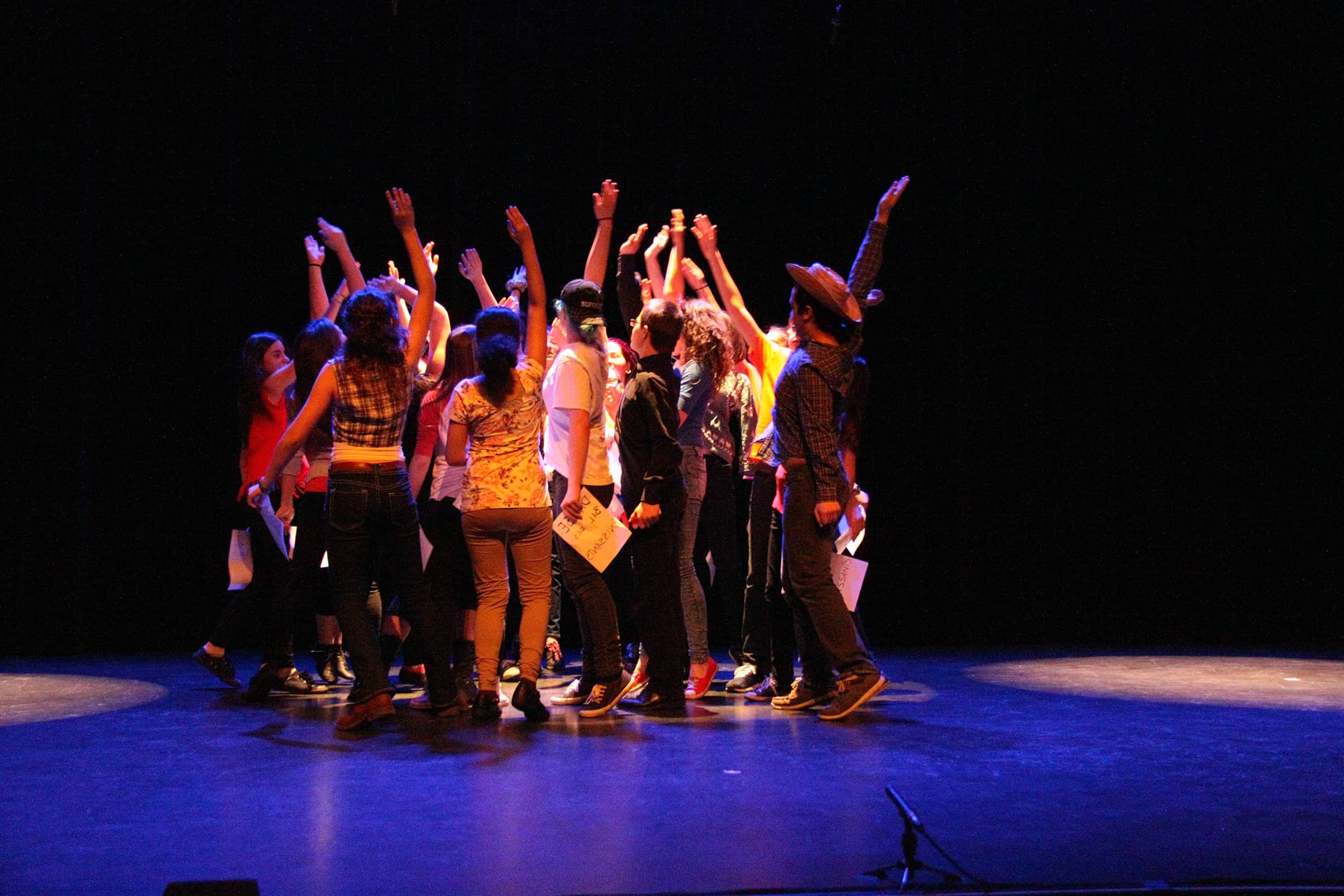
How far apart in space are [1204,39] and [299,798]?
6491 millimetres

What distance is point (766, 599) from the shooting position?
4.62 metres

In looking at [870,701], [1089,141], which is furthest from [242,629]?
[1089,141]

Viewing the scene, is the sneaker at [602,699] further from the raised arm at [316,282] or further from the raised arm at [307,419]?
the raised arm at [316,282]

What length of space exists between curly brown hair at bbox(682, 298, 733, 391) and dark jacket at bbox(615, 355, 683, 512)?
0.29 m

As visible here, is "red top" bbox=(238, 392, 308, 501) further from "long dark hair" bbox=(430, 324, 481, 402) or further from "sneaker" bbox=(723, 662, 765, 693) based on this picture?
"sneaker" bbox=(723, 662, 765, 693)

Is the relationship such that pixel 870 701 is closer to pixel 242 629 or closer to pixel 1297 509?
pixel 242 629

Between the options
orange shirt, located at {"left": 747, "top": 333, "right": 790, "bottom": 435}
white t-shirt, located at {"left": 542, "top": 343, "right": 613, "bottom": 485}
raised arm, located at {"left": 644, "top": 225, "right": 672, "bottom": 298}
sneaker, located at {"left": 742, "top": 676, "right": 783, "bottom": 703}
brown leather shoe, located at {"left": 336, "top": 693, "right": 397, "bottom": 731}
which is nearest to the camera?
brown leather shoe, located at {"left": 336, "top": 693, "right": 397, "bottom": 731}

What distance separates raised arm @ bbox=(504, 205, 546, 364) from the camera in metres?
4.07

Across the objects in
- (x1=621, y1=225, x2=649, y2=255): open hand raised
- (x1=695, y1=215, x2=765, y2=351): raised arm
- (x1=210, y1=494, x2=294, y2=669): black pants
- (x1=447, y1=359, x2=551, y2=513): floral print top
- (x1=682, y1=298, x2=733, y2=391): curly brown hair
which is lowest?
(x1=210, y1=494, x2=294, y2=669): black pants

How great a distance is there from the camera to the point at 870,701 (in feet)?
14.9

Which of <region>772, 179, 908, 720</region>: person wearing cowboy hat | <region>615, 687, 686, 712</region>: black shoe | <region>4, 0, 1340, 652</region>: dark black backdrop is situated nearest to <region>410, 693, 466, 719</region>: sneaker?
<region>615, 687, 686, 712</region>: black shoe

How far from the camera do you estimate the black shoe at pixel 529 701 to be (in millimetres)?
3969

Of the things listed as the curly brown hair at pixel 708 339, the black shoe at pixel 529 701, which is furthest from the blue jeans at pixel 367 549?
the curly brown hair at pixel 708 339

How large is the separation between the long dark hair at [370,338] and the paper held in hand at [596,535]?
0.78m
